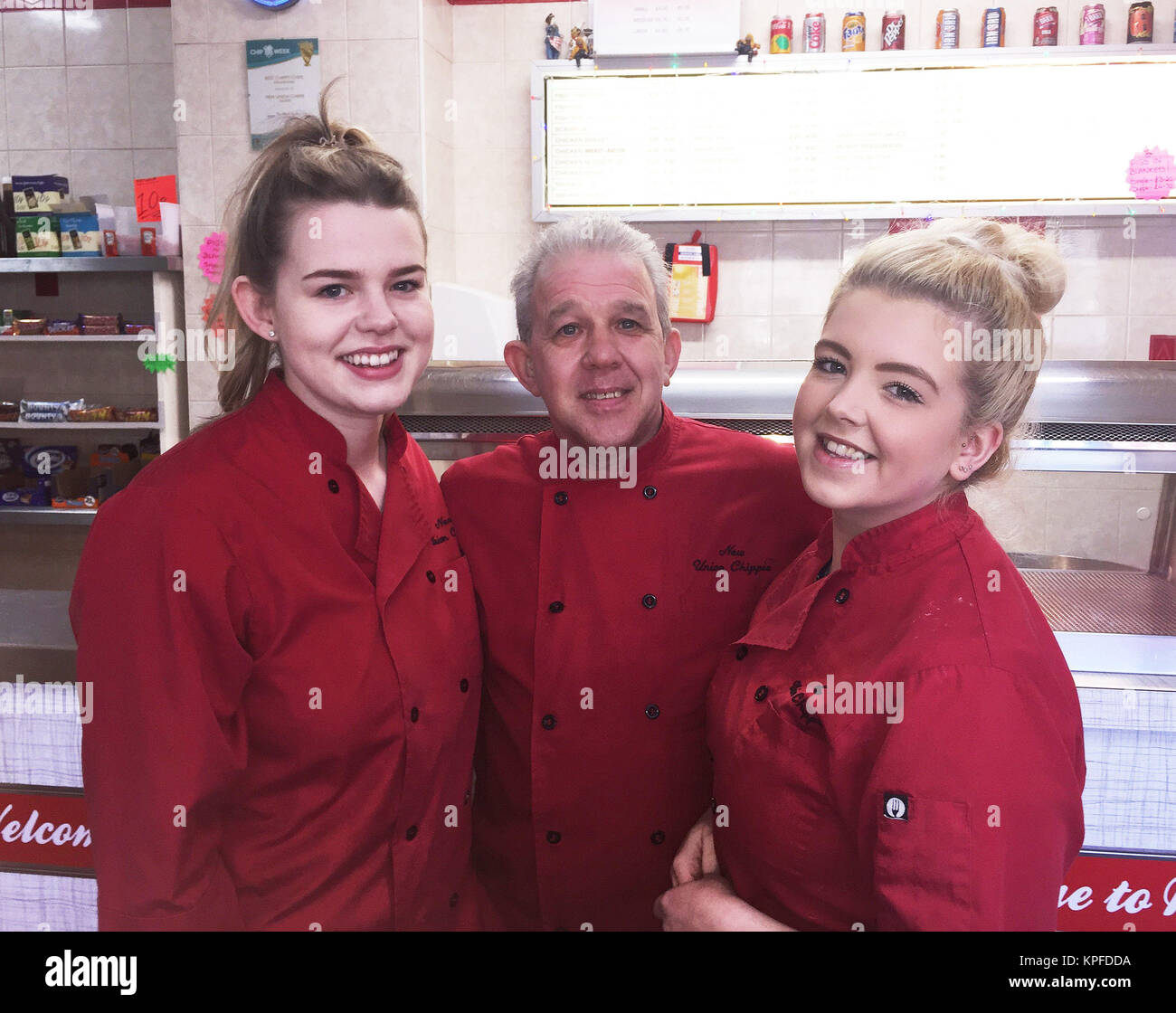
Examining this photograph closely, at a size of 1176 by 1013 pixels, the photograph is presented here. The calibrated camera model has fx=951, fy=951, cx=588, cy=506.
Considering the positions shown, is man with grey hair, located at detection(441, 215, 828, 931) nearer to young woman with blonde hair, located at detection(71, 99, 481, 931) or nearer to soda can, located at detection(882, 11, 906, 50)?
young woman with blonde hair, located at detection(71, 99, 481, 931)

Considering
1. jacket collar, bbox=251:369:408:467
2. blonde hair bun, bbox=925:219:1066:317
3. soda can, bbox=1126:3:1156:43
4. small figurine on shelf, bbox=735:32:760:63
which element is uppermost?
soda can, bbox=1126:3:1156:43

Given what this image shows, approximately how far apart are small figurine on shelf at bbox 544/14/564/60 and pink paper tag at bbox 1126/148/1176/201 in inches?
102

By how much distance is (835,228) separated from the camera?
457cm

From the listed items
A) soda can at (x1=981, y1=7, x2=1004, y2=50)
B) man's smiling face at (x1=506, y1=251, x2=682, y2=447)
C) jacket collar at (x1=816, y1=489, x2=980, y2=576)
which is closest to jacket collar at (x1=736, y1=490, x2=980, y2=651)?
jacket collar at (x1=816, y1=489, x2=980, y2=576)

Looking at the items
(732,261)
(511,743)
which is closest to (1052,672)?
(511,743)

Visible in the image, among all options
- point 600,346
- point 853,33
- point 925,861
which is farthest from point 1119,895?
point 853,33

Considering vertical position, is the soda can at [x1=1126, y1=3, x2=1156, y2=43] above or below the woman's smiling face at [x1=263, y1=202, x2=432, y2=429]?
above

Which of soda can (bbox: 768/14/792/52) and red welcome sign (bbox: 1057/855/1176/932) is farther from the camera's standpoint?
soda can (bbox: 768/14/792/52)

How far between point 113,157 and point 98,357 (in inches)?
42.3

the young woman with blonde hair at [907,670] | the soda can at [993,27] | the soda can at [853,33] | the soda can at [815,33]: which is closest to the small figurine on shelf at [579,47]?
the soda can at [815,33]

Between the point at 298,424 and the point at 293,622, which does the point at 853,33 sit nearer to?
the point at 298,424

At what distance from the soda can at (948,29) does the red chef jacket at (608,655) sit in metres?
3.54

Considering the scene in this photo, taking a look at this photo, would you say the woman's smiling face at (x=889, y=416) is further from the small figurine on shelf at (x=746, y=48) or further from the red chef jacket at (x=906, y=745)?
the small figurine on shelf at (x=746, y=48)

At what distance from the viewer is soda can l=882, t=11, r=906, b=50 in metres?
4.22
